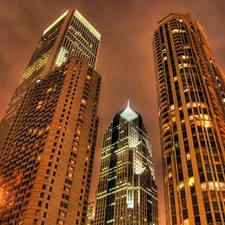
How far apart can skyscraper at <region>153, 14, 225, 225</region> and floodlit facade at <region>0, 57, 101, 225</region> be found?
35354mm

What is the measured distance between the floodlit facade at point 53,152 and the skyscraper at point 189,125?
3535 centimetres

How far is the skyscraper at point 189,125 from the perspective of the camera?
67.3 metres

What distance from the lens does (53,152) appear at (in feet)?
335

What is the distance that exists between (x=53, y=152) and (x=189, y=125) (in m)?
49.1

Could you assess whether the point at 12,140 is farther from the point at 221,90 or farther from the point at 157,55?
the point at 221,90

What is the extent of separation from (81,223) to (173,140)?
45017mm

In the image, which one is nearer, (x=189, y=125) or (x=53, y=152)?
(x=189, y=125)

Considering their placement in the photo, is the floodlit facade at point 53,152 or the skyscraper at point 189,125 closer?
the skyscraper at point 189,125

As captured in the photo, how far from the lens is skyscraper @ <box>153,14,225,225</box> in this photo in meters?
67.3

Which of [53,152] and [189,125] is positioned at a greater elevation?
[53,152]

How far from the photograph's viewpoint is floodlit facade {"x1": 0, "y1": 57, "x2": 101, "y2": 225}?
9156 centimetres

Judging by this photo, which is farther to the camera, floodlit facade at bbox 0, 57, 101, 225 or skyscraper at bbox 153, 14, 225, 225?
floodlit facade at bbox 0, 57, 101, 225

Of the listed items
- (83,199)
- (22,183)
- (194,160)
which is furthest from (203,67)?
(22,183)

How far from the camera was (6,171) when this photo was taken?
4437 inches
